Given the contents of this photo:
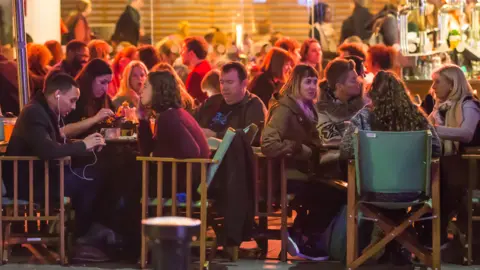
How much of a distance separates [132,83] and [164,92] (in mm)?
2307

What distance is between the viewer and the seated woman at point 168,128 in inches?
253

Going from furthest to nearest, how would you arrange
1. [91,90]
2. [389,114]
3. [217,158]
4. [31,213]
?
1. [91,90]
2. [31,213]
3. [217,158]
4. [389,114]

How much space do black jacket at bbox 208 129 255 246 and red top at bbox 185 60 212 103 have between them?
2.95 metres

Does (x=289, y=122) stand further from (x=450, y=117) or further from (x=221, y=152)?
(x=450, y=117)

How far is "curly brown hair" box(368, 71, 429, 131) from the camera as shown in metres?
6.27

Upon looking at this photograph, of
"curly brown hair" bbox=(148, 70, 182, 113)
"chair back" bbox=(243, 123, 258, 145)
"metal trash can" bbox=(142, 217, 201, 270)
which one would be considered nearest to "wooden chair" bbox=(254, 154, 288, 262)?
"chair back" bbox=(243, 123, 258, 145)

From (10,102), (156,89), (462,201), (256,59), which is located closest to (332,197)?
(462,201)

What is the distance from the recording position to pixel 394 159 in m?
6.08

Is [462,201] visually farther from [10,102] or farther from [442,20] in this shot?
[10,102]

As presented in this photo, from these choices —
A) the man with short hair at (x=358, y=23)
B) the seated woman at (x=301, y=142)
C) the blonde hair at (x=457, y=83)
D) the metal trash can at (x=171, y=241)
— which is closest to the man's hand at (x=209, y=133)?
the seated woman at (x=301, y=142)

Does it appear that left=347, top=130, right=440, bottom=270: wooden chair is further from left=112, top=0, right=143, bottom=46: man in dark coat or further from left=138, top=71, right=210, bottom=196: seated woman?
left=112, top=0, right=143, bottom=46: man in dark coat

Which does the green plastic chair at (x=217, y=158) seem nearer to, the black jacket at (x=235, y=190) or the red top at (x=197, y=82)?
the black jacket at (x=235, y=190)

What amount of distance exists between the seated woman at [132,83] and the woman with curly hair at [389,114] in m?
2.78

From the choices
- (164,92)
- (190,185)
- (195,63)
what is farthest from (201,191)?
(195,63)
